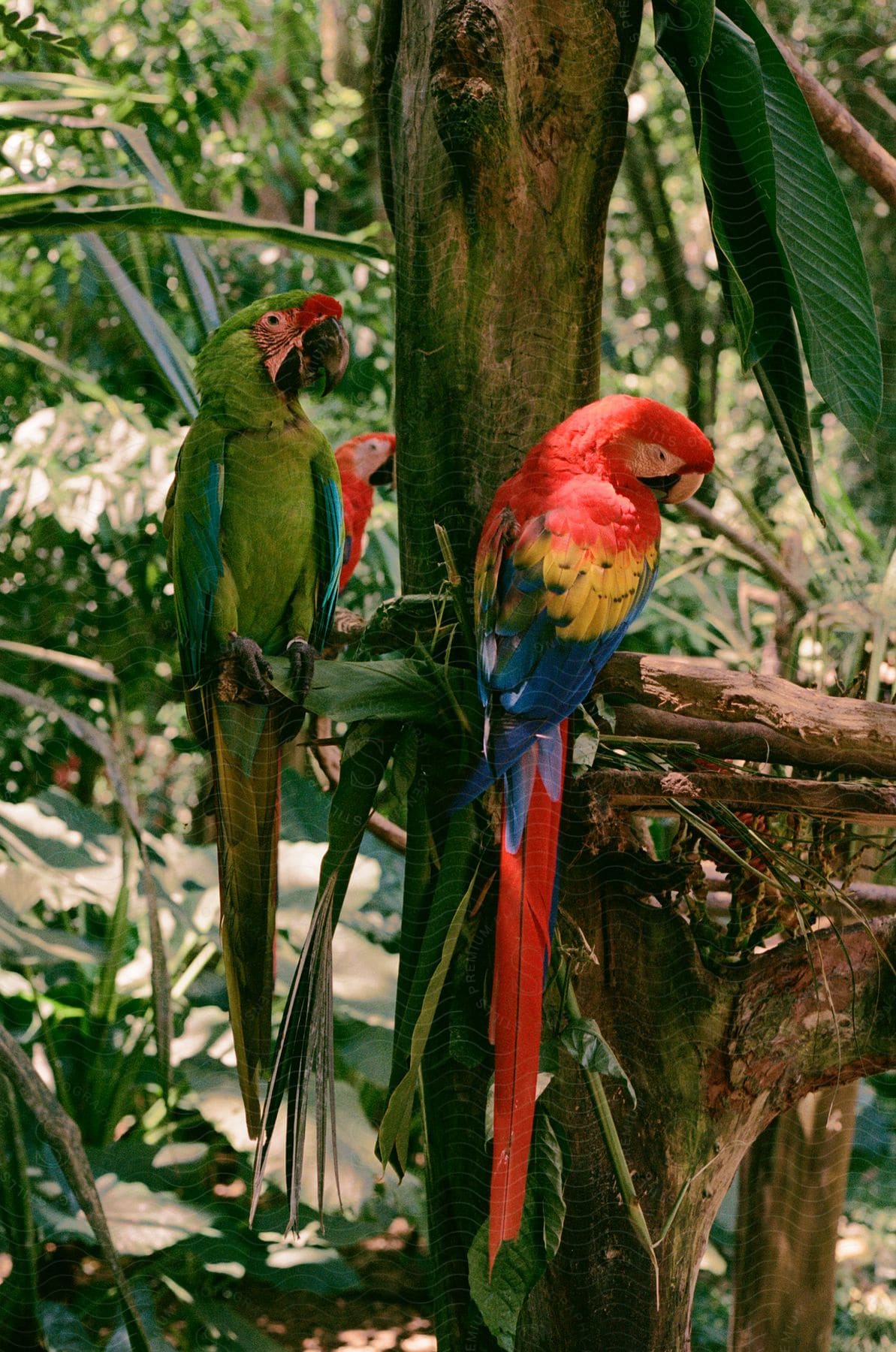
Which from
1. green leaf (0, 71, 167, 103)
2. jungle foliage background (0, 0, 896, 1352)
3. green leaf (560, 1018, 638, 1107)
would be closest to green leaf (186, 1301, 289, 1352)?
jungle foliage background (0, 0, 896, 1352)

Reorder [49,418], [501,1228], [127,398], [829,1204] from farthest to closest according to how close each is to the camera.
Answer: [127,398], [49,418], [829,1204], [501,1228]

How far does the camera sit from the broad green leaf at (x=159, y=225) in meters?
0.84

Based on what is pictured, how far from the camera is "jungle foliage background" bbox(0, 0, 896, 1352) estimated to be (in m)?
1.16

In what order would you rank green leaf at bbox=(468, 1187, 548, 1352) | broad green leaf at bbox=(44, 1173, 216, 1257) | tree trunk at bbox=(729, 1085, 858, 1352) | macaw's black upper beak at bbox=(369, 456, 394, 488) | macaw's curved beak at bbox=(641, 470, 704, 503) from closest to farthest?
green leaf at bbox=(468, 1187, 548, 1352) → macaw's curved beak at bbox=(641, 470, 704, 503) → tree trunk at bbox=(729, 1085, 858, 1352) → broad green leaf at bbox=(44, 1173, 216, 1257) → macaw's black upper beak at bbox=(369, 456, 394, 488)

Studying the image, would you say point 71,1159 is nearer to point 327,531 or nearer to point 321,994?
point 321,994

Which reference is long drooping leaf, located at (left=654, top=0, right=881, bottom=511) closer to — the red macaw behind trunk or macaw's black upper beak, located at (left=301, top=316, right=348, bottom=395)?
the red macaw behind trunk

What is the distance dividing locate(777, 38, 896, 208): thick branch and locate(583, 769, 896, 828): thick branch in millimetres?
598

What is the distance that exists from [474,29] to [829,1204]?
1.13m

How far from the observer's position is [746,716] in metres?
0.77

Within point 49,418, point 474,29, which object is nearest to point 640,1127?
point 474,29

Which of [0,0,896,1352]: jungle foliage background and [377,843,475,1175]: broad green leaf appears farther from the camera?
[0,0,896,1352]: jungle foliage background

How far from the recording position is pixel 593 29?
30.6 inches

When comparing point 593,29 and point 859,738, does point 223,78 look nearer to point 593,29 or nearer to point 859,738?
point 593,29

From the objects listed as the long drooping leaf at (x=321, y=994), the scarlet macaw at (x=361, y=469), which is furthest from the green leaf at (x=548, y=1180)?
the scarlet macaw at (x=361, y=469)
